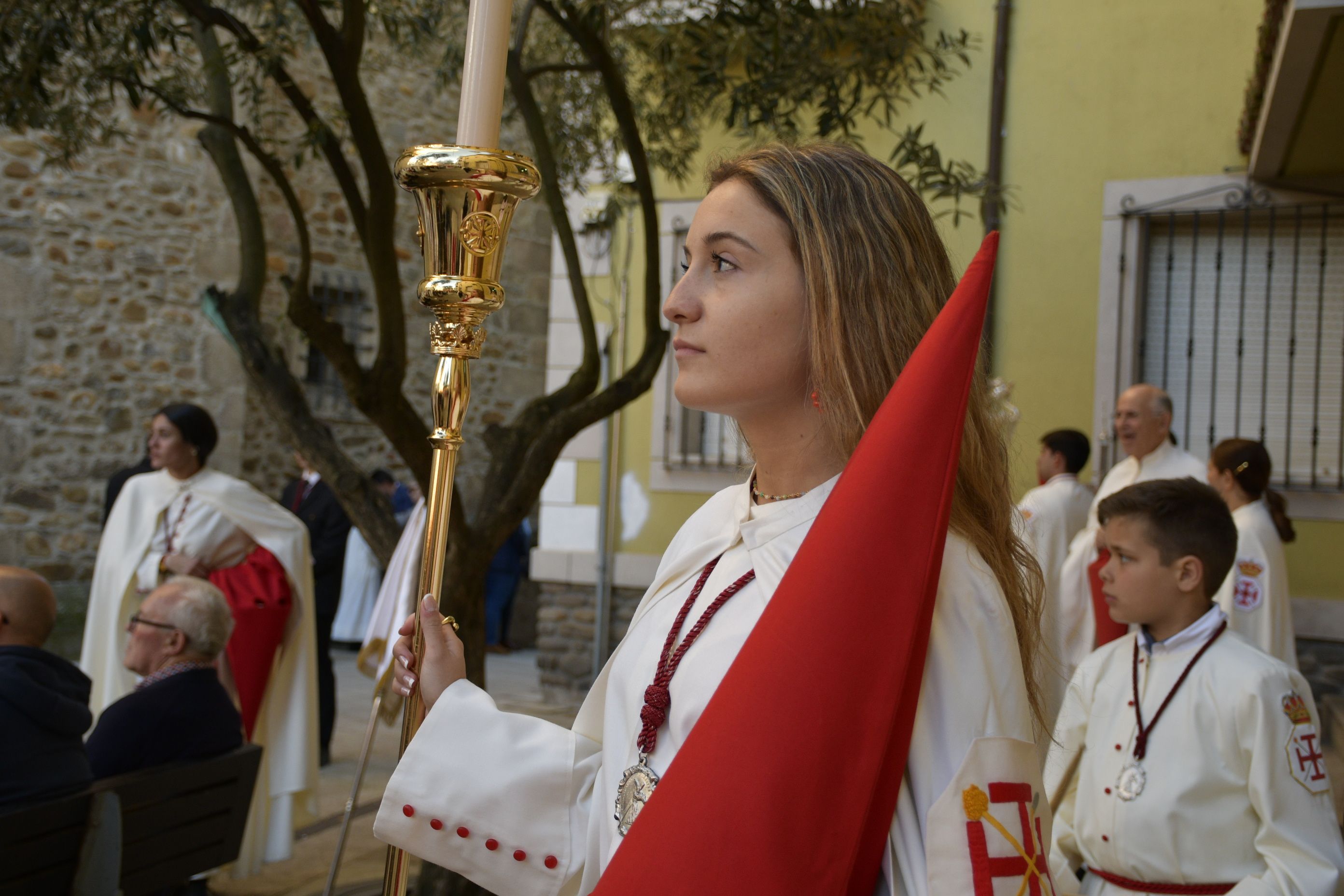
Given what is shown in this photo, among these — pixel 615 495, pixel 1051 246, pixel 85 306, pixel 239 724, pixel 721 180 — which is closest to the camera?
pixel 721 180

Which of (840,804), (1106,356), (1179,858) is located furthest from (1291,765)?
(1106,356)

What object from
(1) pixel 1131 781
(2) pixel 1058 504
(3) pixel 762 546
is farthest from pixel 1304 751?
(2) pixel 1058 504

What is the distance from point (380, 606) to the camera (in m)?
5.43

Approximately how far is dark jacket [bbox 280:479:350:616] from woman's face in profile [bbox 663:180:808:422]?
643 cm

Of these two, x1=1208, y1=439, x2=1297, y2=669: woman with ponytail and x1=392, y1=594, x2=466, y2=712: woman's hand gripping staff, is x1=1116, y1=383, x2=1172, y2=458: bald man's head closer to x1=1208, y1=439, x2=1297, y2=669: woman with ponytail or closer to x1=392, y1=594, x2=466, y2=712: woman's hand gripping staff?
x1=1208, y1=439, x2=1297, y2=669: woman with ponytail

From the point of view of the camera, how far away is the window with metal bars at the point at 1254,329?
23.4 ft

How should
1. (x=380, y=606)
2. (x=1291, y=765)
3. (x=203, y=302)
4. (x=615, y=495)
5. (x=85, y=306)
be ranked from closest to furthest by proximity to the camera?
(x=1291, y=765), (x=203, y=302), (x=380, y=606), (x=615, y=495), (x=85, y=306)

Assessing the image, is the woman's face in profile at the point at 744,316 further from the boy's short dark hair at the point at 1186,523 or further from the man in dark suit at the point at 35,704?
the man in dark suit at the point at 35,704

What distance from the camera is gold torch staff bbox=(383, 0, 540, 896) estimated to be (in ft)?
4.52

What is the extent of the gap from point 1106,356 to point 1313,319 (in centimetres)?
118

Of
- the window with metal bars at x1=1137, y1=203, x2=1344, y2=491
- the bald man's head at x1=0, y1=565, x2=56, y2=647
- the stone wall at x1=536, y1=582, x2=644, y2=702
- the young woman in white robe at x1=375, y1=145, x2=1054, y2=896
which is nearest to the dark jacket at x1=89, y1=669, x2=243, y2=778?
the bald man's head at x1=0, y1=565, x2=56, y2=647

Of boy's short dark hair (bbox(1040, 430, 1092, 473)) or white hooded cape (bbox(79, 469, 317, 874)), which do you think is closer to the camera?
white hooded cape (bbox(79, 469, 317, 874))

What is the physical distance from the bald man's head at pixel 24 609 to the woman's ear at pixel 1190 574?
2828 millimetres

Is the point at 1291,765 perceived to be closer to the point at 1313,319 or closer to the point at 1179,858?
the point at 1179,858
